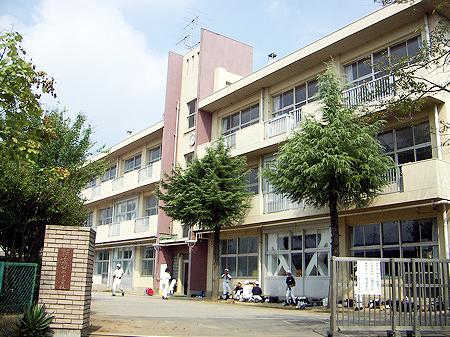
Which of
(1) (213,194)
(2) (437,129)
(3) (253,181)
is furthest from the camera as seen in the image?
(3) (253,181)

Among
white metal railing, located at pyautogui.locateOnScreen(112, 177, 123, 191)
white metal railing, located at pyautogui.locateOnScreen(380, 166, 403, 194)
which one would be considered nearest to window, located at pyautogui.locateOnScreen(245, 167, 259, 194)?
white metal railing, located at pyautogui.locateOnScreen(380, 166, 403, 194)

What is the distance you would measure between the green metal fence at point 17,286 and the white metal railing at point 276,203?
12.7m

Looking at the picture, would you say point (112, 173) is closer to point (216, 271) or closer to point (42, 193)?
point (216, 271)

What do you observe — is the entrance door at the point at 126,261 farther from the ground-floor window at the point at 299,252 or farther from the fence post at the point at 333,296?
the fence post at the point at 333,296

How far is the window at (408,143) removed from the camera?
17844 millimetres

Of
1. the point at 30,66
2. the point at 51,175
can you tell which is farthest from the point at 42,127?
the point at 51,175

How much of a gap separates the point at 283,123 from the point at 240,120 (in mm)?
4772

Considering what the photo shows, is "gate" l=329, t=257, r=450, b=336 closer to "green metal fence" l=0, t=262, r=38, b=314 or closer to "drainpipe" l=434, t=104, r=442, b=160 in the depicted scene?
"green metal fence" l=0, t=262, r=38, b=314

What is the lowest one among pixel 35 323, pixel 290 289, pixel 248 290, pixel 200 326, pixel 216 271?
pixel 200 326

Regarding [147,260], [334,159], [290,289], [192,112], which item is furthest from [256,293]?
[147,260]

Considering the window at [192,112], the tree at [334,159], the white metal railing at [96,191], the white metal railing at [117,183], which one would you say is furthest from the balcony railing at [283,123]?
the white metal railing at [96,191]

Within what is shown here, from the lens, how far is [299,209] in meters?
21.4

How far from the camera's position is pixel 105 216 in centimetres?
4138

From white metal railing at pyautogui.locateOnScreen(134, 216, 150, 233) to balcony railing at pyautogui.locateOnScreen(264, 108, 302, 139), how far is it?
1211 cm
